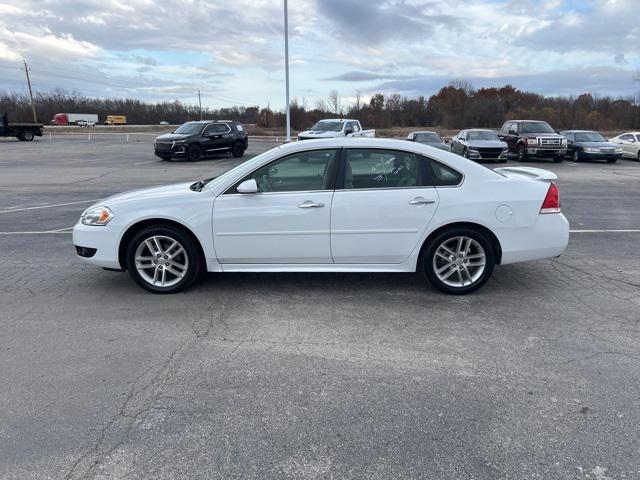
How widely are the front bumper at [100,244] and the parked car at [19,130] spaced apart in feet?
138

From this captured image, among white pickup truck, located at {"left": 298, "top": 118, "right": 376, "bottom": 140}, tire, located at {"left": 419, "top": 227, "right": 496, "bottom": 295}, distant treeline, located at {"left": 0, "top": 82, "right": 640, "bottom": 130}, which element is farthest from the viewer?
distant treeline, located at {"left": 0, "top": 82, "right": 640, "bottom": 130}

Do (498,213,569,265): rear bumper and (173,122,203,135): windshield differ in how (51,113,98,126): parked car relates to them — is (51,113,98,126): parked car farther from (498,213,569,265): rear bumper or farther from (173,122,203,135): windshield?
(498,213,569,265): rear bumper

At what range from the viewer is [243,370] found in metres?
3.55

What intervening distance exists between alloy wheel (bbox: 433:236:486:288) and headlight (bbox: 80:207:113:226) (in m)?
3.36

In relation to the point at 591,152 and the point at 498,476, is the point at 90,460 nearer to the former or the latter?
the point at 498,476

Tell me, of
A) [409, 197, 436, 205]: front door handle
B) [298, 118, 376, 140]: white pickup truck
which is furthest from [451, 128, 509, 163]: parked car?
[409, 197, 436, 205]: front door handle

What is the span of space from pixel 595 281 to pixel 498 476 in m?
3.87

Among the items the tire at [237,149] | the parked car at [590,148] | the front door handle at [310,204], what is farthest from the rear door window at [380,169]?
the parked car at [590,148]

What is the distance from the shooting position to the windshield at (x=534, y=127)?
2450 cm

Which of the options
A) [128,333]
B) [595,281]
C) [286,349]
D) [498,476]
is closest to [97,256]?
[128,333]

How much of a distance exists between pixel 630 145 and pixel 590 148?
3.47m

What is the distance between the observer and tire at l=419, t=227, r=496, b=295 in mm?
4945

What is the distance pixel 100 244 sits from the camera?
5.03 meters

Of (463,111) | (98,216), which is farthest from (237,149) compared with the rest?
(463,111)
